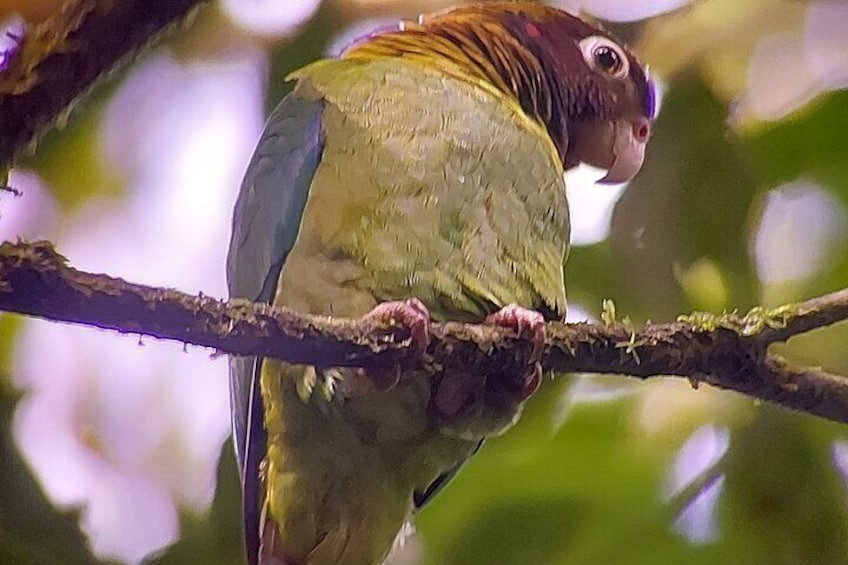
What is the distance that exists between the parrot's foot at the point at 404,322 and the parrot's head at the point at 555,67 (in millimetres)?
307

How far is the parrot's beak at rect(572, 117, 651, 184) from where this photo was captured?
0.95 meters

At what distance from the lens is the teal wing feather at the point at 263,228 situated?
2.58 ft

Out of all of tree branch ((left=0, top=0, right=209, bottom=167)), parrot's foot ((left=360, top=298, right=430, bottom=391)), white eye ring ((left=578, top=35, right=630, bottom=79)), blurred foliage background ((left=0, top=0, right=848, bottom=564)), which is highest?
tree branch ((left=0, top=0, right=209, bottom=167))

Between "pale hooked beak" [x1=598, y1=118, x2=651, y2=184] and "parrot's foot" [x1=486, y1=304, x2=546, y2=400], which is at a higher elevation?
"parrot's foot" [x1=486, y1=304, x2=546, y2=400]

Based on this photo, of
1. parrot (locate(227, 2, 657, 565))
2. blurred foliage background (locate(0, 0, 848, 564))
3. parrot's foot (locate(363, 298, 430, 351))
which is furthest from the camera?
blurred foliage background (locate(0, 0, 848, 564))

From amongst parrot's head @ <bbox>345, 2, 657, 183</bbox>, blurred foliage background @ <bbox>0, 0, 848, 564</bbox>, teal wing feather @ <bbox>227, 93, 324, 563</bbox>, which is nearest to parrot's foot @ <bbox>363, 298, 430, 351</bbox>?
teal wing feather @ <bbox>227, 93, 324, 563</bbox>

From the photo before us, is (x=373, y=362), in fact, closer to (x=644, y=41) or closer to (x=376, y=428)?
(x=376, y=428)

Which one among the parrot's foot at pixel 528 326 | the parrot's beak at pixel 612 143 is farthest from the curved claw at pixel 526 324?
the parrot's beak at pixel 612 143

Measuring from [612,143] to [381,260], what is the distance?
0.30m

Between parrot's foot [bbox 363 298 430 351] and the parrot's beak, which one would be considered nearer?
parrot's foot [bbox 363 298 430 351]

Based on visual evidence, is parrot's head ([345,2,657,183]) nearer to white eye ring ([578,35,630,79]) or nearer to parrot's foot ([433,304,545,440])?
white eye ring ([578,35,630,79])

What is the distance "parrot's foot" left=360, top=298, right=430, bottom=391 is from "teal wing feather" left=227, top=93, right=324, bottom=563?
0.54 feet

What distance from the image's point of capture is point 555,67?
925mm

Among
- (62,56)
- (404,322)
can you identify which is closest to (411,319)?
(404,322)
